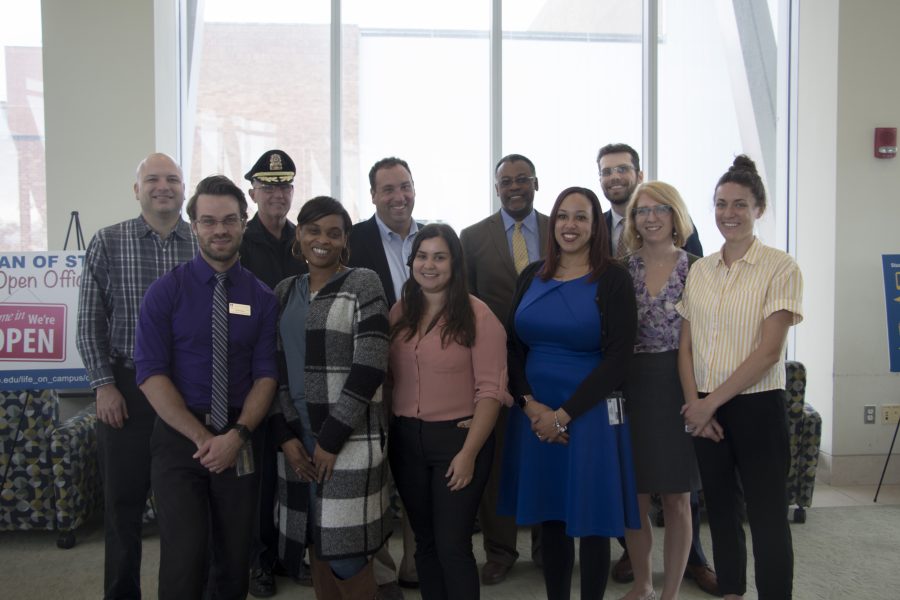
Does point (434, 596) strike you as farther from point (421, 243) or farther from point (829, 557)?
point (829, 557)

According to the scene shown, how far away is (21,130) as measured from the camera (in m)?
5.16

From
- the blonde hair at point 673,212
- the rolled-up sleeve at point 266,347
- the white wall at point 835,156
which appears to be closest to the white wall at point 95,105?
the white wall at point 835,156

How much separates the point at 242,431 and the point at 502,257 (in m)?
1.50

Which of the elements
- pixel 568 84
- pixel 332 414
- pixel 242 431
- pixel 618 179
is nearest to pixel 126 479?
pixel 242 431

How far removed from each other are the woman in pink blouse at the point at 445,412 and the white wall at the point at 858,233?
3.33 meters

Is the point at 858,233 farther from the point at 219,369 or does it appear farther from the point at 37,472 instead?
the point at 37,472

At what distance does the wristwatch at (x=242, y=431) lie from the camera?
225cm

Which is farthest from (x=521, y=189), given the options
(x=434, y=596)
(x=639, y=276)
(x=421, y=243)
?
(x=434, y=596)

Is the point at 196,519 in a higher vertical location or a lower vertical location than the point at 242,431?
lower

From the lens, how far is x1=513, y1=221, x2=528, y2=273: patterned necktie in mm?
3301

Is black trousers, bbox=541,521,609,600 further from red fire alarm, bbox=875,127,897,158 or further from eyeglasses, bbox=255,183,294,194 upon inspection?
red fire alarm, bbox=875,127,897,158

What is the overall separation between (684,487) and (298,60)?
439cm

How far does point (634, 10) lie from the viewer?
5867 millimetres

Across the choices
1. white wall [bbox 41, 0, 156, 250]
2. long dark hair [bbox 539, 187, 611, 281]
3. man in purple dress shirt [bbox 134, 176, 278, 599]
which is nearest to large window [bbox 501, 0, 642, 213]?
white wall [bbox 41, 0, 156, 250]
